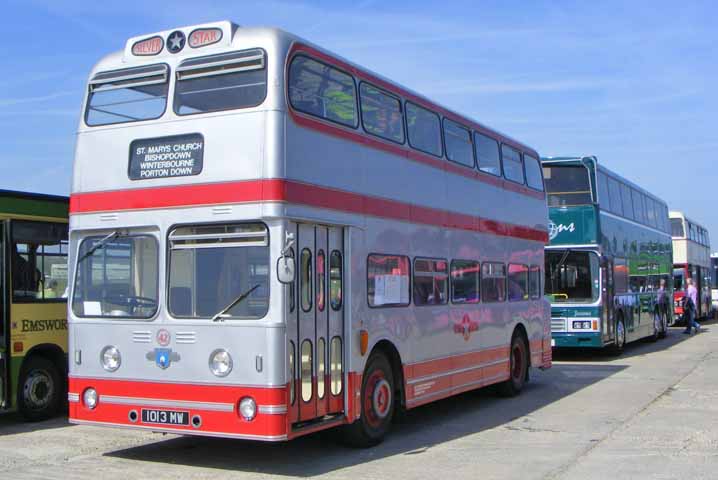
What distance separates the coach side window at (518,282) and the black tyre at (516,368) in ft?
2.10

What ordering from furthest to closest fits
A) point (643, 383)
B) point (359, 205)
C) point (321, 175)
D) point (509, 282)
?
1. point (643, 383)
2. point (509, 282)
3. point (359, 205)
4. point (321, 175)

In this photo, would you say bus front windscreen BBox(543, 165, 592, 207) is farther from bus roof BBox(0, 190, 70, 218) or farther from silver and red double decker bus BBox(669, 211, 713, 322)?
silver and red double decker bus BBox(669, 211, 713, 322)

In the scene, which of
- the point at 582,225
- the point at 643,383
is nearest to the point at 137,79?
the point at 643,383

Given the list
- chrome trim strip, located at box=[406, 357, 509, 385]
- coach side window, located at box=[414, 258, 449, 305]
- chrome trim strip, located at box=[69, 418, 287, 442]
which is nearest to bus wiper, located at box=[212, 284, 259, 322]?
chrome trim strip, located at box=[69, 418, 287, 442]

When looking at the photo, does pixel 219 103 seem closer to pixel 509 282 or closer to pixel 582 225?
pixel 509 282

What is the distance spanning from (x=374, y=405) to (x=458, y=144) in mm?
4492

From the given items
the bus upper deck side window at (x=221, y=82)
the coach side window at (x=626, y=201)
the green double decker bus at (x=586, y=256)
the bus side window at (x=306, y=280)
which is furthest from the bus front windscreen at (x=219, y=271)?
the coach side window at (x=626, y=201)

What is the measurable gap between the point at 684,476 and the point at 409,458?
2.75 metres

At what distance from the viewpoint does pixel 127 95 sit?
9.23 metres

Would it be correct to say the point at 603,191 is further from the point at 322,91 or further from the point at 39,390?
the point at 39,390

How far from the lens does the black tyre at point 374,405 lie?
31.8ft

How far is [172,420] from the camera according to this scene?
852cm

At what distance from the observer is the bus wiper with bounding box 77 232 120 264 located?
902 cm

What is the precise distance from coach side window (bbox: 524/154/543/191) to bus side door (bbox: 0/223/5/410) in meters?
8.76
